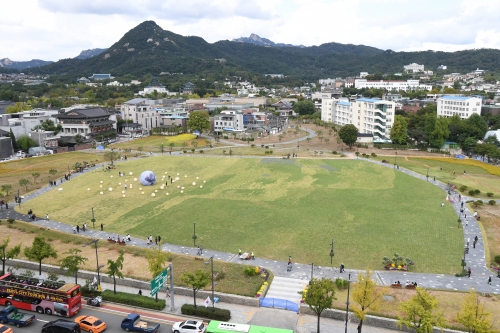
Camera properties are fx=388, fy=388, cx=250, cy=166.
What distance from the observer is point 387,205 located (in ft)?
142

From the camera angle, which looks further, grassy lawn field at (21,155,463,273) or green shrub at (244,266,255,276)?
grassy lawn field at (21,155,463,273)

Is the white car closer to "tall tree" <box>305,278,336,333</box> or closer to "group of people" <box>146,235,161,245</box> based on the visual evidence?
"tall tree" <box>305,278,336,333</box>

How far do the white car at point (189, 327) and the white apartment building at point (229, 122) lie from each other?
76.8m

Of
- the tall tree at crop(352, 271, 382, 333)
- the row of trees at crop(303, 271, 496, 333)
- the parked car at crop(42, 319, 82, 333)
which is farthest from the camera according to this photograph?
the tall tree at crop(352, 271, 382, 333)

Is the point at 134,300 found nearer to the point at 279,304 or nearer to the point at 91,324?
the point at 91,324

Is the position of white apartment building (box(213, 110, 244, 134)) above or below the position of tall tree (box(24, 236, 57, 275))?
above

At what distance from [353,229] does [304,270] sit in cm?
955

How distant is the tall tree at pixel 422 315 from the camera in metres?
18.7

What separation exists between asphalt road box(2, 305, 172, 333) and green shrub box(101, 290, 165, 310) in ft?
2.51

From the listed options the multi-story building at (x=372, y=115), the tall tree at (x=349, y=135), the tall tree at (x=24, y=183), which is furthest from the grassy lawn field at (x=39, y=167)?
the multi-story building at (x=372, y=115)

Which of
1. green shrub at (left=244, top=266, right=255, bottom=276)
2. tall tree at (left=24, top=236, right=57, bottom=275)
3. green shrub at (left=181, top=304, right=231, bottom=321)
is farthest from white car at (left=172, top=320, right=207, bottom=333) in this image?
tall tree at (left=24, top=236, right=57, bottom=275)

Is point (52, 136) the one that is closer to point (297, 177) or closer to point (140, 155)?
point (140, 155)

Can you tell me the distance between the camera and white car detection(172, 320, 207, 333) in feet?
67.6

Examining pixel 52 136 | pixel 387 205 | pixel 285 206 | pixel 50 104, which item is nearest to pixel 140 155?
pixel 52 136
